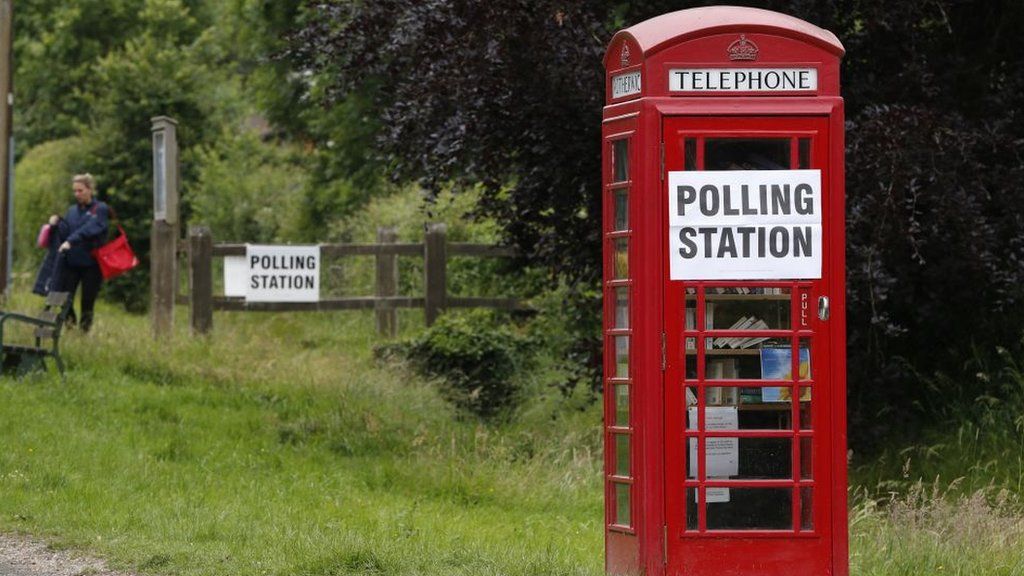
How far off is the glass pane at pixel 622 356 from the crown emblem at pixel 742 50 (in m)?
1.37

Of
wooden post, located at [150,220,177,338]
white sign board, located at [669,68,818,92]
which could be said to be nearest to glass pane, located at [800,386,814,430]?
white sign board, located at [669,68,818,92]

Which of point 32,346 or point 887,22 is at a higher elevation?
point 887,22

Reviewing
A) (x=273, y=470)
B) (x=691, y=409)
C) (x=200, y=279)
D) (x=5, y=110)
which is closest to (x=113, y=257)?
(x=200, y=279)

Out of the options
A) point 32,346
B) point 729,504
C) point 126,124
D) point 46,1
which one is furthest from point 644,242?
point 46,1

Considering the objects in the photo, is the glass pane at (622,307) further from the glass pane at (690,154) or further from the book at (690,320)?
the glass pane at (690,154)

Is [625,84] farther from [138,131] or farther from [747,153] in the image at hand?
[138,131]

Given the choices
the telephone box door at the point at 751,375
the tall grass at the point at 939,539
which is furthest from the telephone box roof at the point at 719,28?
the tall grass at the point at 939,539

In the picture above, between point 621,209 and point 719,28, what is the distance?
3.13ft

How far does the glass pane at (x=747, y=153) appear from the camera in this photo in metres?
7.27

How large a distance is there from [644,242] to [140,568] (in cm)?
328

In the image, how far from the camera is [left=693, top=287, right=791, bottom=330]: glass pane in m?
7.34

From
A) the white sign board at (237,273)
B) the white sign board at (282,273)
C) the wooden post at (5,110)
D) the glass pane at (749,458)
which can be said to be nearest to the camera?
the glass pane at (749,458)

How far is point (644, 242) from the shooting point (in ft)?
23.7

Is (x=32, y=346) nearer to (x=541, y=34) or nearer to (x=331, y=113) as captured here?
(x=541, y=34)
